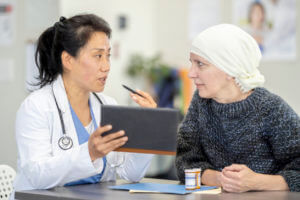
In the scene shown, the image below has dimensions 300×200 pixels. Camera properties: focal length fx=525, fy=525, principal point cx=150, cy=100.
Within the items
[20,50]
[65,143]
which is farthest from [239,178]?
[20,50]

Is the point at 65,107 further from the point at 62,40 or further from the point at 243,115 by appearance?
the point at 243,115

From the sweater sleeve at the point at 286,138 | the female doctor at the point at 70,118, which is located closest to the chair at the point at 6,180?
the female doctor at the point at 70,118

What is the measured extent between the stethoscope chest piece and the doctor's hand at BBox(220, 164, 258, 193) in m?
0.69

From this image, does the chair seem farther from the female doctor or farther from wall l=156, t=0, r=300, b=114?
wall l=156, t=0, r=300, b=114

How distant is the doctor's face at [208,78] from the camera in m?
2.12

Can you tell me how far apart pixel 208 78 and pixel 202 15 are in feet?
12.7

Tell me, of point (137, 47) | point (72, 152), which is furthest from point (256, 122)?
point (137, 47)

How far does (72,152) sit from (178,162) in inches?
18.3

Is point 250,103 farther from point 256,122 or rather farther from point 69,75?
point 69,75

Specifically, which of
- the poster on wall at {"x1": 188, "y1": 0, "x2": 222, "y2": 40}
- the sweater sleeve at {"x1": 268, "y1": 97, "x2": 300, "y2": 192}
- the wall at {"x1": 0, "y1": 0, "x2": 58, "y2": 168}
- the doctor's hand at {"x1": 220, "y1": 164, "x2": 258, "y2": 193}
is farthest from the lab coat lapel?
the poster on wall at {"x1": 188, "y1": 0, "x2": 222, "y2": 40}

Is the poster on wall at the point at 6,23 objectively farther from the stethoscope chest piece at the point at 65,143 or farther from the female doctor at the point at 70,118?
the stethoscope chest piece at the point at 65,143

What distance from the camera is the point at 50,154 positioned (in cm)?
222

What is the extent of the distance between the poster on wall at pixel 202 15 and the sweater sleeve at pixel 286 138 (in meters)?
3.79

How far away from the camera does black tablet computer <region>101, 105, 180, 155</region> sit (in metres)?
1.96
